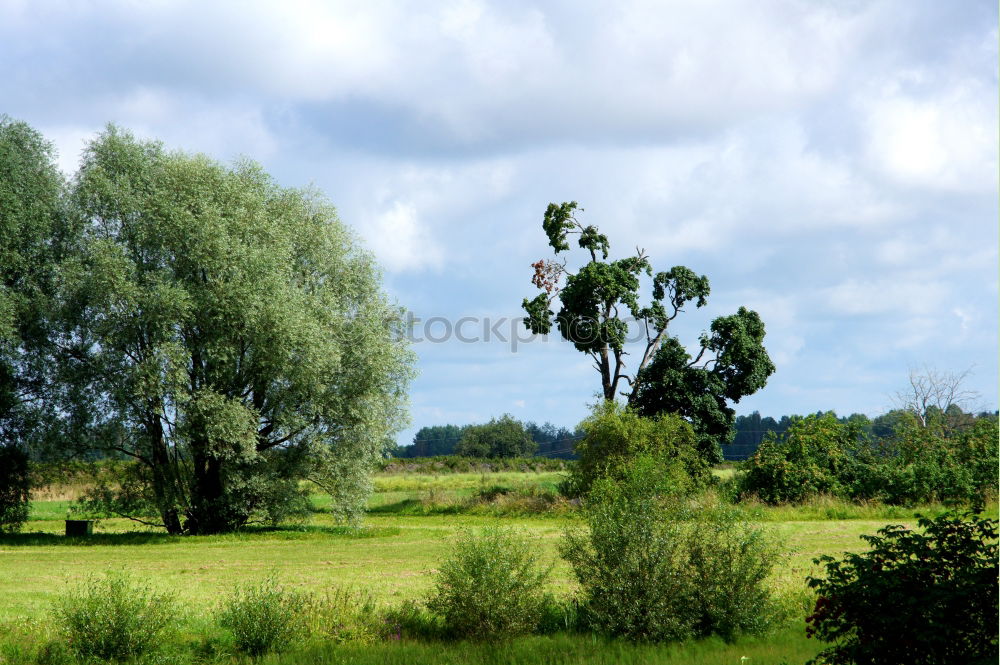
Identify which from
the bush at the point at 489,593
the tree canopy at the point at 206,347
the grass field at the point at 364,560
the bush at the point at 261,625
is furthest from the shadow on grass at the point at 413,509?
the bush at the point at 261,625

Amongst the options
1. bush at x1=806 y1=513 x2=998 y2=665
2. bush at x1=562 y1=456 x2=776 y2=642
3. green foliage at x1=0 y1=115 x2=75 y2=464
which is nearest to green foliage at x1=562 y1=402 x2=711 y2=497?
green foliage at x1=0 y1=115 x2=75 y2=464

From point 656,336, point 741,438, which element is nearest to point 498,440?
point 741,438

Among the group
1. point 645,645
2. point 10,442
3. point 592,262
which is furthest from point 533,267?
point 645,645

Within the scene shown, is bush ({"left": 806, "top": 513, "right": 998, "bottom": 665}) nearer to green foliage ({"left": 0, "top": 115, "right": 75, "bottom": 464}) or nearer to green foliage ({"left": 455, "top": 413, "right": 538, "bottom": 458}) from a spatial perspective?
green foliage ({"left": 0, "top": 115, "right": 75, "bottom": 464})

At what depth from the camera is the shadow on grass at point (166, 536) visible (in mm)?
31562

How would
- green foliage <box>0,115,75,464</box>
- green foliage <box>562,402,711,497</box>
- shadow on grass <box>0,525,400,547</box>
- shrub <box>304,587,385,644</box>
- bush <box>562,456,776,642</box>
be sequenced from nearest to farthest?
bush <box>562,456,776,642</box> → shrub <box>304,587,385,644</box> → shadow on grass <box>0,525,400,547</box> → green foliage <box>0,115,75,464</box> → green foliage <box>562,402,711,497</box>

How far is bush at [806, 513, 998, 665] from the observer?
957cm

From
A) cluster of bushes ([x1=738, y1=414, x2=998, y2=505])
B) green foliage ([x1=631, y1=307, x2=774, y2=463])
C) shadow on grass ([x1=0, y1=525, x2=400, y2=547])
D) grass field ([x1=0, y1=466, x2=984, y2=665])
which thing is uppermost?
green foliage ([x1=631, y1=307, x2=774, y2=463])

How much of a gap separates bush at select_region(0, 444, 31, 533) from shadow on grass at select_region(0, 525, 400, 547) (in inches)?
37.2

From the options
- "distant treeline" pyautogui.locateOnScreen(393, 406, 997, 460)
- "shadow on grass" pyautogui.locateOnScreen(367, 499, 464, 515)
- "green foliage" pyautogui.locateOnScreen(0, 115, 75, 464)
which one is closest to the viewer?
"green foliage" pyautogui.locateOnScreen(0, 115, 75, 464)

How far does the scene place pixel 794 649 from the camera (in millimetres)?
13570

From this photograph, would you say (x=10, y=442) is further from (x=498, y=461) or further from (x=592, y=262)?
(x=498, y=461)

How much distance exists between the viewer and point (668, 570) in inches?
555

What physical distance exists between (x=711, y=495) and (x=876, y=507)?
7491 mm
